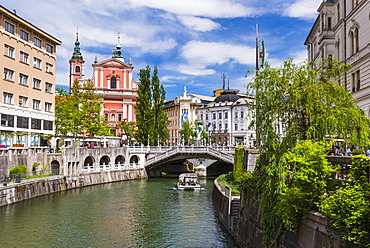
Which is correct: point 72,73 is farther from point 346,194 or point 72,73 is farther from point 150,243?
point 346,194

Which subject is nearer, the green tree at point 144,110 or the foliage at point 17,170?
the foliage at point 17,170

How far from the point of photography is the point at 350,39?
1374 inches

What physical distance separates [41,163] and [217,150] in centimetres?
2791

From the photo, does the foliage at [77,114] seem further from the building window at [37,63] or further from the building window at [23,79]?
the building window at [23,79]

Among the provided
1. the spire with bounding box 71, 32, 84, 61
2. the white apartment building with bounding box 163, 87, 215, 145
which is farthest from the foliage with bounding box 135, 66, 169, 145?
the spire with bounding box 71, 32, 84, 61

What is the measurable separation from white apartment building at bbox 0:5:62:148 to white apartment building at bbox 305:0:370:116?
36.8 metres

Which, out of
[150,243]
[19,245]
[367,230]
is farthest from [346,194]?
[19,245]

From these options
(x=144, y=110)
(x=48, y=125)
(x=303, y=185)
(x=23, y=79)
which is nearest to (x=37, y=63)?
(x=23, y=79)

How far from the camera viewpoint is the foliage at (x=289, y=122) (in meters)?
16.7

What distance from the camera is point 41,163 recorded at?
49188 millimetres

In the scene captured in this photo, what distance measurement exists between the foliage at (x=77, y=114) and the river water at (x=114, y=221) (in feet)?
66.6

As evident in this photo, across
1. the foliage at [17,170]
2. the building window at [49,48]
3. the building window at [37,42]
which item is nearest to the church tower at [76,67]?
the building window at [49,48]

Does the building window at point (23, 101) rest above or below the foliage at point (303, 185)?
above

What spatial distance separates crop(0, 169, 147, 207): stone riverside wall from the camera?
36562mm
